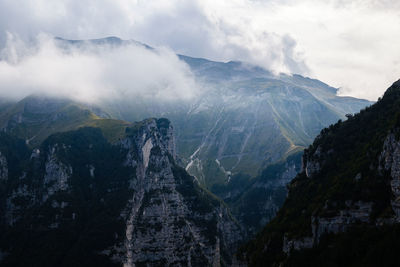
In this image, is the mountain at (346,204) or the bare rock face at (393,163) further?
the bare rock face at (393,163)

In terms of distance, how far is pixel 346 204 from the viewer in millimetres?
123000

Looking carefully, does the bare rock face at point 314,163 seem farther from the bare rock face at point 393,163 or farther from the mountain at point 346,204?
the bare rock face at point 393,163

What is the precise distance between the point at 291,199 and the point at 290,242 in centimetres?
4108

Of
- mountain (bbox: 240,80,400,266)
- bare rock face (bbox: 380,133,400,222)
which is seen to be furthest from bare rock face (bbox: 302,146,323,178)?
bare rock face (bbox: 380,133,400,222)

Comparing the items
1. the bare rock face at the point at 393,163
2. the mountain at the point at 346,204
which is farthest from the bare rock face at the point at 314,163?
the bare rock face at the point at 393,163

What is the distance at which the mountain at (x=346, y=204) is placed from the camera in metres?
106

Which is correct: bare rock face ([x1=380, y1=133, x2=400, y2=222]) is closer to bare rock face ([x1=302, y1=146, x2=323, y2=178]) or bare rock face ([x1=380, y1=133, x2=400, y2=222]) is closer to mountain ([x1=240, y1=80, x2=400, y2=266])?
mountain ([x1=240, y1=80, x2=400, y2=266])

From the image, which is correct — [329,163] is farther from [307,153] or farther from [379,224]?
[379,224]

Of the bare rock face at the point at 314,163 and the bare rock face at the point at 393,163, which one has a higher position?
the bare rock face at the point at 314,163

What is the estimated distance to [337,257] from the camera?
356 feet

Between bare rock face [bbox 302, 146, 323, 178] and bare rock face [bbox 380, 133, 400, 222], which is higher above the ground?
bare rock face [bbox 302, 146, 323, 178]

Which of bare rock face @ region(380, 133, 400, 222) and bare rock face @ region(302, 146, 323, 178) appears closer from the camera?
bare rock face @ region(380, 133, 400, 222)

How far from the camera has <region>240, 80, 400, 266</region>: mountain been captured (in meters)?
106

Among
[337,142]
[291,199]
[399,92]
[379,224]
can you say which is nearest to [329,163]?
[337,142]
